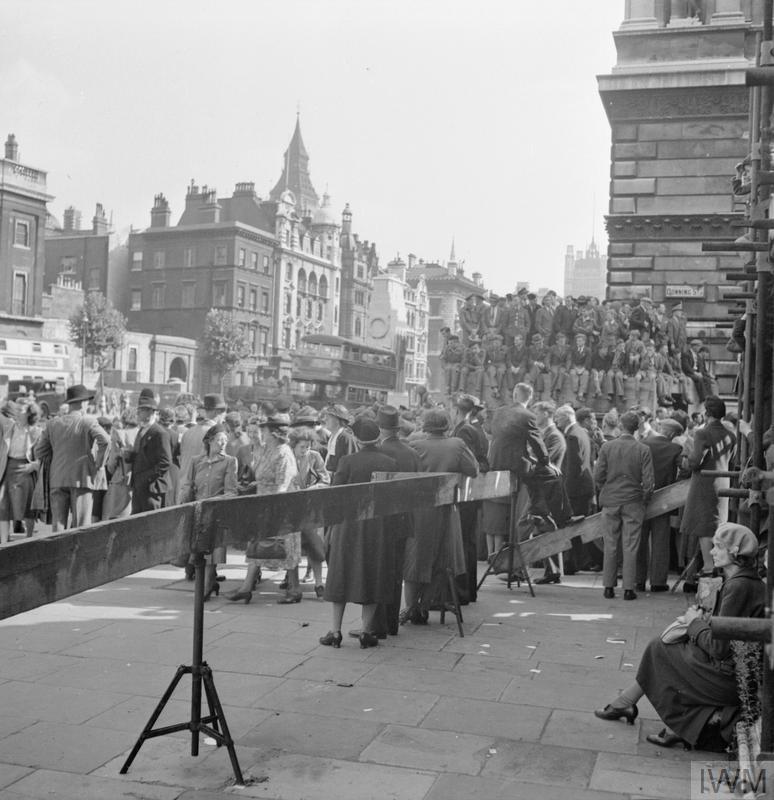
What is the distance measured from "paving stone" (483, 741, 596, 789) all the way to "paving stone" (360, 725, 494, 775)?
9 centimetres

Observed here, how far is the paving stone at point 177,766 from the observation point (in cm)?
499

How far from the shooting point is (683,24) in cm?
2425

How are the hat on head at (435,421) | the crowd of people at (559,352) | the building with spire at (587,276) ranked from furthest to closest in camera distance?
the building with spire at (587,276)
the crowd of people at (559,352)
the hat on head at (435,421)

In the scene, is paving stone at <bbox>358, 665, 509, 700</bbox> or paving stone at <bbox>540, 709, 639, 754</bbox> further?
paving stone at <bbox>358, 665, 509, 700</bbox>

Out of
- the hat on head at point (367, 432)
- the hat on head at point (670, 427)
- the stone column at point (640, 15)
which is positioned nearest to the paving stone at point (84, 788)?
the hat on head at point (367, 432)

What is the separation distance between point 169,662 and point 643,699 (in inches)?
135

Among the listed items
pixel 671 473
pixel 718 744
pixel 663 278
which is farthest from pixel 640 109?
pixel 718 744

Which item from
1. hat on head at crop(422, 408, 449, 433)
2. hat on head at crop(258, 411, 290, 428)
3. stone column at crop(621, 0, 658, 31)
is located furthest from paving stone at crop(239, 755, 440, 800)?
stone column at crop(621, 0, 658, 31)

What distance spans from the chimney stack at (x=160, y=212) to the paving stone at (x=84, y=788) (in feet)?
262

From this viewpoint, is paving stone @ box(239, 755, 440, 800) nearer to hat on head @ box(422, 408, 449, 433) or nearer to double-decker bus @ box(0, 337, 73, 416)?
hat on head @ box(422, 408, 449, 433)

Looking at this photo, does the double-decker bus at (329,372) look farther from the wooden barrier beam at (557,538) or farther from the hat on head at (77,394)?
the wooden barrier beam at (557,538)

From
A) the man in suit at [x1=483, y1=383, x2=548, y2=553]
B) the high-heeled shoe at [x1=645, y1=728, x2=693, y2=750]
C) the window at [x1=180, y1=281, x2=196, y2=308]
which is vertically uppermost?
the window at [x1=180, y1=281, x2=196, y2=308]

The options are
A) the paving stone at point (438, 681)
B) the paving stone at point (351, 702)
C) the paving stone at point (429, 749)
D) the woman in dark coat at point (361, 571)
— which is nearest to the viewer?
the paving stone at point (429, 749)

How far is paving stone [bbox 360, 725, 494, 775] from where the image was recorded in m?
5.29
